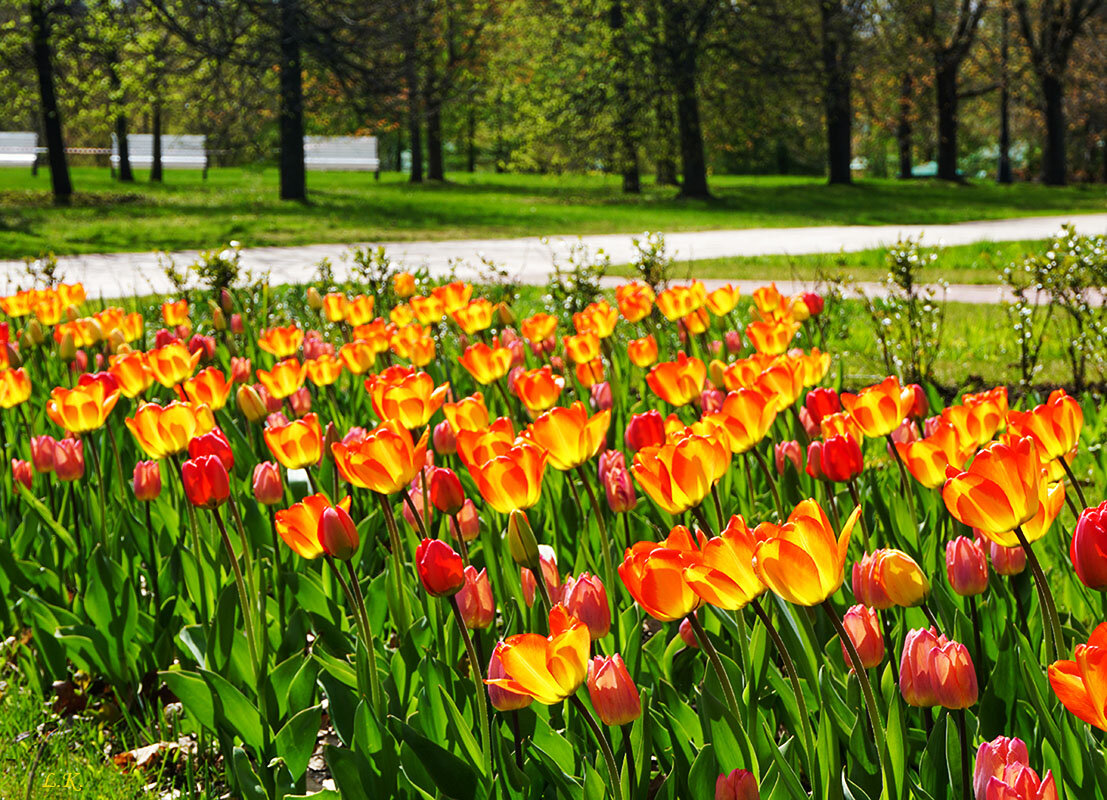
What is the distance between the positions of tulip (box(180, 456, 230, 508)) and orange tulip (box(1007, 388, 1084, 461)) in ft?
4.68

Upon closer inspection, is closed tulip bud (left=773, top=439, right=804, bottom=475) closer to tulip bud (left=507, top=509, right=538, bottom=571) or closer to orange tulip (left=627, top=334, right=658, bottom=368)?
orange tulip (left=627, top=334, right=658, bottom=368)

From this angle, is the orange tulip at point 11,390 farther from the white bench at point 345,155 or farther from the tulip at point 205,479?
the white bench at point 345,155

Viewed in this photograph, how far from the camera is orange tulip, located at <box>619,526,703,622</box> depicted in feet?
4.25

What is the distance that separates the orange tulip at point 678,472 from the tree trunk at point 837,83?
68.0ft

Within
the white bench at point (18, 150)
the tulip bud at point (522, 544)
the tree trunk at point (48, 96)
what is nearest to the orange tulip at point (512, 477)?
the tulip bud at point (522, 544)

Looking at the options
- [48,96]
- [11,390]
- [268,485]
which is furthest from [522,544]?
[48,96]

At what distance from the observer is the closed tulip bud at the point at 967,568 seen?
5.47 feet

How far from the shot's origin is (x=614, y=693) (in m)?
1.29

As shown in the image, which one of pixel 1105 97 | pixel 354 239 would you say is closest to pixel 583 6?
pixel 354 239

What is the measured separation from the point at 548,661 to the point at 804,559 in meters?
0.32

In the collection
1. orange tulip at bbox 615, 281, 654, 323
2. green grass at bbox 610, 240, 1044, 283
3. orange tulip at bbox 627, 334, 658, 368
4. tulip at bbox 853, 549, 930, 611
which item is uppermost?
green grass at bbox 610, 240, 1044, 283

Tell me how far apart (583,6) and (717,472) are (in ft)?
73.2

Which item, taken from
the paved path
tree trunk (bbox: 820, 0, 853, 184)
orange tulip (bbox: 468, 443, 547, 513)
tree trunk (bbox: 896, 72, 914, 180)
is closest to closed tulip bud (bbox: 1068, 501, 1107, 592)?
orange tulip (bbox: 468, 443, 547, 513)

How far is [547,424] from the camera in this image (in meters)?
1.99
